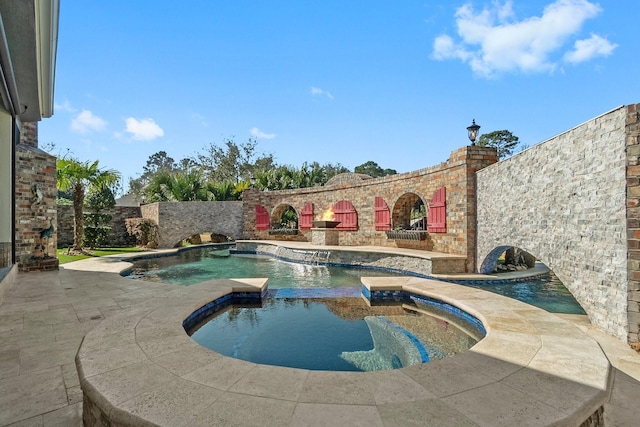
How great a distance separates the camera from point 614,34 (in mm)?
6266

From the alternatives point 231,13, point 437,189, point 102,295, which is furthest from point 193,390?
point 437,189

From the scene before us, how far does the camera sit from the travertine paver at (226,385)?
1810 mm

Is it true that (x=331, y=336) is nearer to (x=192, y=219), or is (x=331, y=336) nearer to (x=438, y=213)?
(x=438, y=213)

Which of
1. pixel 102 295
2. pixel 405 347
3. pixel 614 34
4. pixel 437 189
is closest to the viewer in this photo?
pixel 405 347

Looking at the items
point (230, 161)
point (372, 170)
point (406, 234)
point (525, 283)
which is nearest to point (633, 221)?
point (525, 283)

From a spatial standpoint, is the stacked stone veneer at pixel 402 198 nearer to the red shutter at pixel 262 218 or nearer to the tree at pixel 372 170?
the red shutter at pixel 262 218

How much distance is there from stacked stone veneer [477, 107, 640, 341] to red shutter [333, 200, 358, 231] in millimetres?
7250

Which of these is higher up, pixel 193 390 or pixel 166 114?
pixel 166 114

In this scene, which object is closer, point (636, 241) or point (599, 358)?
point (599, 358)

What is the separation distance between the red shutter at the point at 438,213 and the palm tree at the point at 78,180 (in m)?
12.4

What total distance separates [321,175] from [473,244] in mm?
13506

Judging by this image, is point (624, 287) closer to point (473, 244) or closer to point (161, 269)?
point (473, 244)

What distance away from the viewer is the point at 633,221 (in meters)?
3.47

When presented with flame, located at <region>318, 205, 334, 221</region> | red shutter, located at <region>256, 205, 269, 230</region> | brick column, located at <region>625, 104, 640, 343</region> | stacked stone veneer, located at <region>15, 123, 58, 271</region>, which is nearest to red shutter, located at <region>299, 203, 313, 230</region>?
flame, located at <region>318, 205, 334, 221</region>
